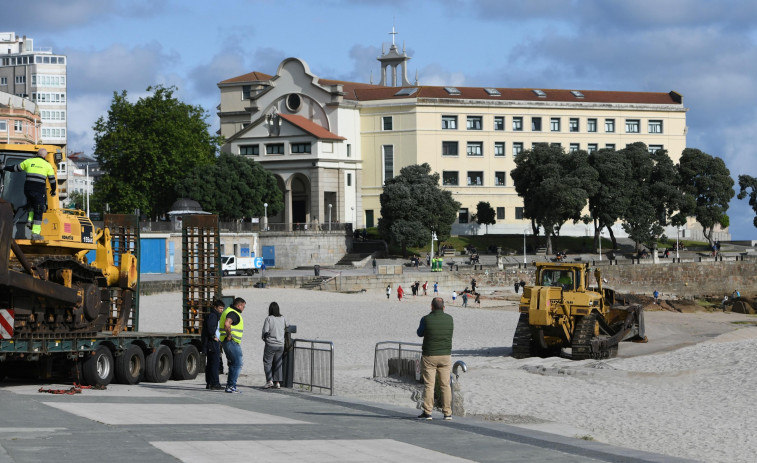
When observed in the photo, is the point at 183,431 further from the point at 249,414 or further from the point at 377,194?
the point at 377,194

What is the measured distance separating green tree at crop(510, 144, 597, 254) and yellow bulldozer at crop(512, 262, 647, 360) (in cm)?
5868

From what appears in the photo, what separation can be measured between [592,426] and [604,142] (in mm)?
98525

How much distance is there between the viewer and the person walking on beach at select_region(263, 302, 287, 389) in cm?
2306

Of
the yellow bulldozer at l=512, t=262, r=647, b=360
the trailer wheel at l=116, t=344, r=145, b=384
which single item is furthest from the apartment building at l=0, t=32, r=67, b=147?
the trailer wheel at l=116, t=344, r=145, b=384

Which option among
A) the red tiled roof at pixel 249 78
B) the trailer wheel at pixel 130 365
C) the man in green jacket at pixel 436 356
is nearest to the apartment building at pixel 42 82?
the red tiled roof at pixel 249 78

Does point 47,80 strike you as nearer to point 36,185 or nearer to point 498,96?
point 498,96

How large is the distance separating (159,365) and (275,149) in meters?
80.3

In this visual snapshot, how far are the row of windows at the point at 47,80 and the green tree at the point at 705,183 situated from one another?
100366 mm

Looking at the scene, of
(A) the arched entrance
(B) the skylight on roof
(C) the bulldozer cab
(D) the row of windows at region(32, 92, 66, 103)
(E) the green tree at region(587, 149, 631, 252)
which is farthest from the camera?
(D) the row of windows at region(32, 92, 66, 103)

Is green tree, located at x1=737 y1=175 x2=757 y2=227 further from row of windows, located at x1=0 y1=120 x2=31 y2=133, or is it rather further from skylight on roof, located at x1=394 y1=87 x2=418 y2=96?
row of windows, located at x1=0 y1=120 x2=31 y2=133

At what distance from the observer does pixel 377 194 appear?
109875mm

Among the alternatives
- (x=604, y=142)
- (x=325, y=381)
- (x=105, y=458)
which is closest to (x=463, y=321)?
(x=325, y=381)

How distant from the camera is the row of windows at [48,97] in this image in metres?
165

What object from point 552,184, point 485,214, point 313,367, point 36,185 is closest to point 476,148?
point 485,214
